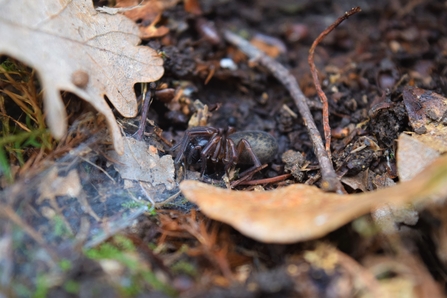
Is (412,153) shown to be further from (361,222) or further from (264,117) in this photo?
(264,117)

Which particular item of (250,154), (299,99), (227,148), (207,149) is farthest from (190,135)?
(299,99)

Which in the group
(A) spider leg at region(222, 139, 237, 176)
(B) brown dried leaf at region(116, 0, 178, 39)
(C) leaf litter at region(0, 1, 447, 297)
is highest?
(B) brown dried leaf at region(116, 0, 178, 39)

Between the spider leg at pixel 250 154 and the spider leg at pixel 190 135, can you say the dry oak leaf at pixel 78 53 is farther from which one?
the spider leg at pixel 250 154

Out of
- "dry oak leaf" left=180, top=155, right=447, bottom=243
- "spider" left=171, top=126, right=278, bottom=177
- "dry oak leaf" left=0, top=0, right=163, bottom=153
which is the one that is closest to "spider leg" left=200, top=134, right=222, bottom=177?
"spider" left=171, top=126, right=278, bottom=177

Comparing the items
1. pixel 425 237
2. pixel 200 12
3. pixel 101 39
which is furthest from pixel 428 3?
pixel 101 39

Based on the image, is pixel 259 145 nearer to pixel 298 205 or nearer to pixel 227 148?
pixel 227 148

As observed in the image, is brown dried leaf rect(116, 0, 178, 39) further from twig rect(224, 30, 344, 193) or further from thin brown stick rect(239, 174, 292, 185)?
thin brown stick rect(239, 174, 292, 185)
